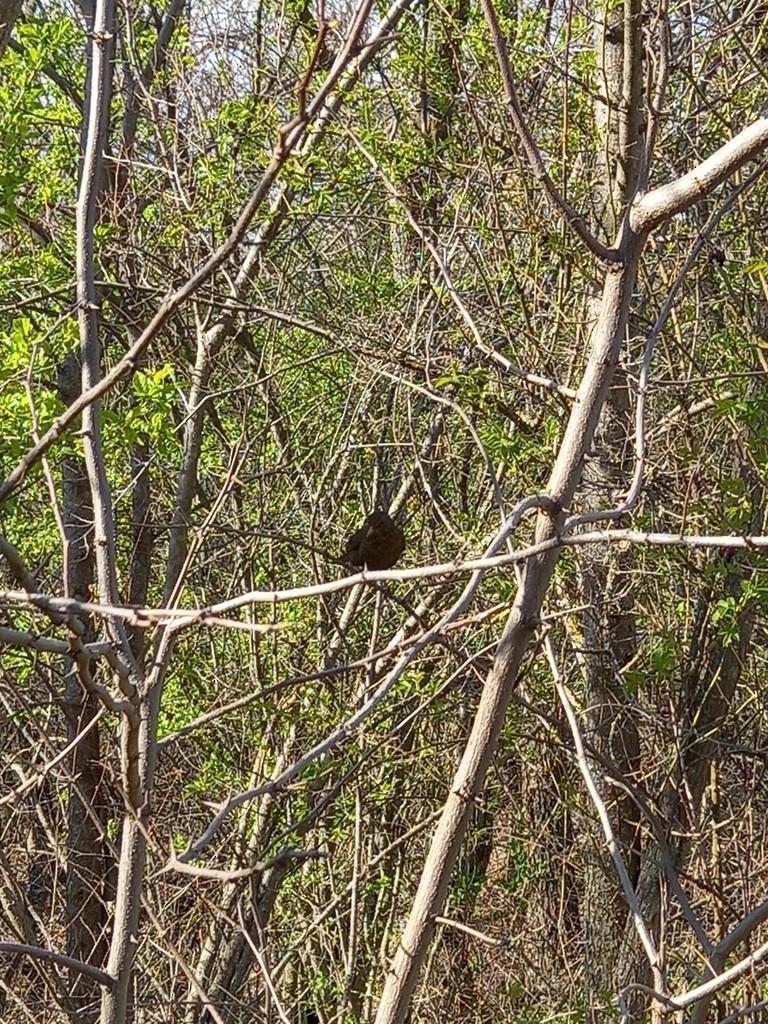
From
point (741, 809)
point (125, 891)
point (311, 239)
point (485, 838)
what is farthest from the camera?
point (485, 838)

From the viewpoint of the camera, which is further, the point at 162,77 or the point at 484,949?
the point at 484,949

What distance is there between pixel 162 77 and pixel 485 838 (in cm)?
408

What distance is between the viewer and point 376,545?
4820 mm

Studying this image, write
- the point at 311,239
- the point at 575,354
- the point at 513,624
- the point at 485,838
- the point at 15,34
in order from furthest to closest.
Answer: the point at 485,838
the point at 311,239
the point at 15,34
the point at 575,354
the point at 513,624

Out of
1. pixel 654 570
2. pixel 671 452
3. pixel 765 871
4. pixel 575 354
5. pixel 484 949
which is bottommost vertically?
pixel 484 949

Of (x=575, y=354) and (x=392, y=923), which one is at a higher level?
(x=575, y=354)

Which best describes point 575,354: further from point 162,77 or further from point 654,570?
point 162,77

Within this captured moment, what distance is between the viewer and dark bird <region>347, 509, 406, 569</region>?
480cm

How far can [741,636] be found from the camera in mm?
4973

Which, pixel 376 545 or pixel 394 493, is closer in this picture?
pixel 376 545

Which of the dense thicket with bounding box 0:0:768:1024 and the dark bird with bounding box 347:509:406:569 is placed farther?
the dark bird with bounding box 347:509:406:569

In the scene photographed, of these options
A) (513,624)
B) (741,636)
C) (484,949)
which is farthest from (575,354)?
(484,949)

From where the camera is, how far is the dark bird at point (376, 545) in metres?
4.80

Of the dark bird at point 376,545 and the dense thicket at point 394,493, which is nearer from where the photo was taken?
the dense thicket at point 394,493
